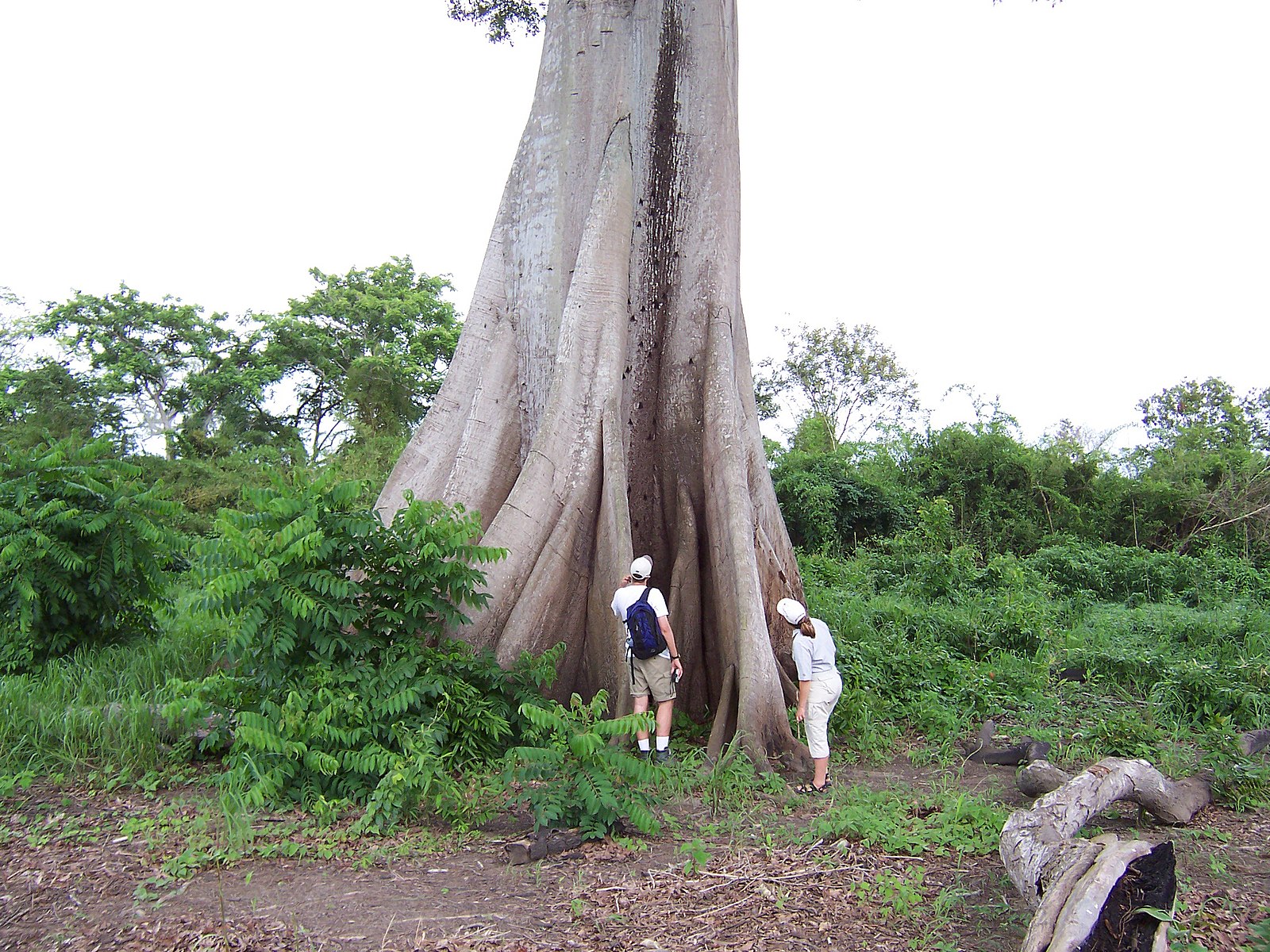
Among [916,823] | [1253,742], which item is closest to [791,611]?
[916,823]

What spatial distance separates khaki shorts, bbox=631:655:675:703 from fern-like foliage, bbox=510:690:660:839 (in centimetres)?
124

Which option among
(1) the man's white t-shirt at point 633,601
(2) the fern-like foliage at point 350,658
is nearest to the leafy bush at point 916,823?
(1) the man's white t-shirt at point 633,601

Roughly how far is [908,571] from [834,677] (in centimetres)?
881

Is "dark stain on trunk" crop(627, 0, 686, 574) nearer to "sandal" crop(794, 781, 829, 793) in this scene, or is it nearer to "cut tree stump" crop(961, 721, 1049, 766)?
"sandal" crop(794, 781, 829, 793)

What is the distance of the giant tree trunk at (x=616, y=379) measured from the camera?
6574 millimetres

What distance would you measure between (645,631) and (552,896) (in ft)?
7.08

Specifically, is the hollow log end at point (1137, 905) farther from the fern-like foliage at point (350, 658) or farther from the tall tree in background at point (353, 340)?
the tall tree in background at point (353, 340)

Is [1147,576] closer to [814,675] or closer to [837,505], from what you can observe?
[837,505]

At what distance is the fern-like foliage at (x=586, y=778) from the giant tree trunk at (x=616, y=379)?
164 centimetres

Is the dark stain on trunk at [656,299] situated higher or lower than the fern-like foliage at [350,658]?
higher

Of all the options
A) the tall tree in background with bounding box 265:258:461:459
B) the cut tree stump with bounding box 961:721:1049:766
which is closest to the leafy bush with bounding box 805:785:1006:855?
the cut tree stump with bounding box 961:721:1049:766

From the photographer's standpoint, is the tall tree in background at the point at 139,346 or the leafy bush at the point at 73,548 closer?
the leafy bush at the point at 73,548

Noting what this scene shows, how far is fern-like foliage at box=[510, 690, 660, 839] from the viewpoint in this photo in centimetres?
431

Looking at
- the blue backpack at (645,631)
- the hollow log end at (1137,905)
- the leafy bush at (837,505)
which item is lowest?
the hollow log end at (1137,905)
